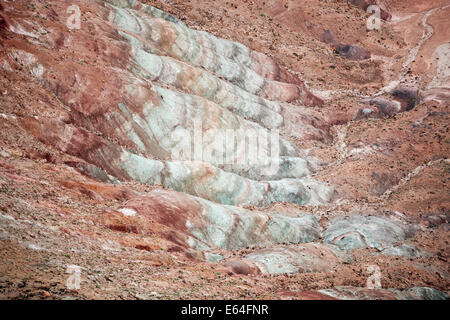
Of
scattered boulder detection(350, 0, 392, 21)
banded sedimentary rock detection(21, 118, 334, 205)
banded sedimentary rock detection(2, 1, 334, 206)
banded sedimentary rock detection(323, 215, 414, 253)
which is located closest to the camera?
banded sedimentary rock detection(21, 118, 334, 205)

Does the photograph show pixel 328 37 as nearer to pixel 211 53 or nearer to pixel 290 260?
pixel 211 53

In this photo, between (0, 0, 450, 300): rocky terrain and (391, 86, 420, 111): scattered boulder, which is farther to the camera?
(391, 86, 420, 111): scattered boulder

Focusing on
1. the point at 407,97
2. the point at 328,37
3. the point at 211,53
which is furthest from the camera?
the point at 328,37

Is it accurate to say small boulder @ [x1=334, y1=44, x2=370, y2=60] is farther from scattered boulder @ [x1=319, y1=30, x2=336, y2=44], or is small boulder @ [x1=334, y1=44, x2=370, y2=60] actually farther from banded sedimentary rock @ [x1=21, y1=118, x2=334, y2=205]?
banded sedimentary rock @ [x1=21, y1=118, x2=334, y2=205]

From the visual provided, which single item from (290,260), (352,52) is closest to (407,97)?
(352,52)

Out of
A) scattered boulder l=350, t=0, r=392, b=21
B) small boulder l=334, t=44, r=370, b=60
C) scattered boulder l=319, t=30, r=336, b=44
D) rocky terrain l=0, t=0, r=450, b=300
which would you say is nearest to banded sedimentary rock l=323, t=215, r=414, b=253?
rocky terrain l=0, t=0, r=450, b=300

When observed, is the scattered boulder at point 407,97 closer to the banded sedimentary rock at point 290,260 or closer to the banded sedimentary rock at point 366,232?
the banded sedimentary rock at point 366,232

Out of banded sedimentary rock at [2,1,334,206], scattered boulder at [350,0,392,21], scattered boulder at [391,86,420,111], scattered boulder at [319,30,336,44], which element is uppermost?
scattered boulder at [350,0,392,21]

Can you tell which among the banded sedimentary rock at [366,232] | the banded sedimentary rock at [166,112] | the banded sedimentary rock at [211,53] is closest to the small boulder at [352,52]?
the banded sedimentary rock at [211,53]
